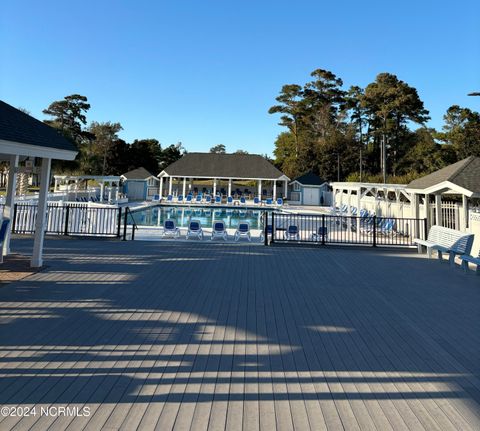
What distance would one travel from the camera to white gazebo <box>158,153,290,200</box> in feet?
115

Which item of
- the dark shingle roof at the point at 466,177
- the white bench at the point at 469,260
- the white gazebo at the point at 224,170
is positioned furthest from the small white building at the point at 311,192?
the white bench at the point at 469,260

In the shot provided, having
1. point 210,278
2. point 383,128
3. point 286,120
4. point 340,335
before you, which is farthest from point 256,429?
point 286,120

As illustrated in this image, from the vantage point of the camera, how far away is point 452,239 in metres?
8.44

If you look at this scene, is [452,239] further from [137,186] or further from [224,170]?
[137,186]

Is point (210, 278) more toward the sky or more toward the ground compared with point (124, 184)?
more toward the ground

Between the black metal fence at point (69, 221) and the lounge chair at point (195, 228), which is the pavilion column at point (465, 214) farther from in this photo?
the black metal fence at point (69, 221)

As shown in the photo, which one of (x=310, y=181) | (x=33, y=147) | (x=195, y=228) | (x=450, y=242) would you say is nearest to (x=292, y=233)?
(x=195, y=228)

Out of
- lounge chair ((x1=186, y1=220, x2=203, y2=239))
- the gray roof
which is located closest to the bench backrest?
lounge chair ((x1=186, y1=220, x2=203, y2=239))

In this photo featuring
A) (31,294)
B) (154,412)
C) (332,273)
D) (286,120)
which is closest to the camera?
(154,412)

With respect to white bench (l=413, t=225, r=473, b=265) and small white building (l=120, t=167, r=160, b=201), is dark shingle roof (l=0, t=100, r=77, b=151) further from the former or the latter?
small white building (l=120, t=167, r=160, b=201)

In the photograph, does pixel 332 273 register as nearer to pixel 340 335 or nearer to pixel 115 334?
pixel 340 335

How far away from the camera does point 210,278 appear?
6793mm

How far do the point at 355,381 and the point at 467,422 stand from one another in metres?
0.88

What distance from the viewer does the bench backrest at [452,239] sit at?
25.2 feet
